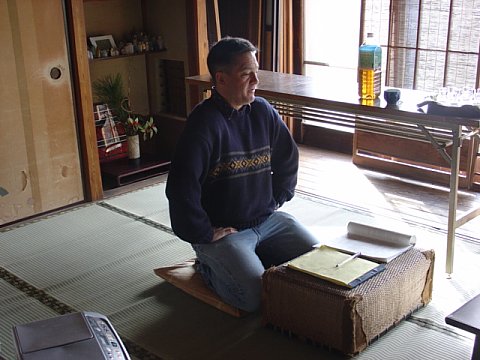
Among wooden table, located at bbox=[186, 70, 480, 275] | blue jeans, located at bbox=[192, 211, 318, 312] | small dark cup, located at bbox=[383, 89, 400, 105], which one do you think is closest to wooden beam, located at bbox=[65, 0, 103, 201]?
wooden table, located at bbox=[186, 70, 480, 275]

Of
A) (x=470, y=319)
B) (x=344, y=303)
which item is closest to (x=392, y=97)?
(x=344, y=303)

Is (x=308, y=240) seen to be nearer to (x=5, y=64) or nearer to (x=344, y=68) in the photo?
(x=5, y=64)

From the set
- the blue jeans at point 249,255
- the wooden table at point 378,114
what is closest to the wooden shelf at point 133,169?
the wooden table at point 378,114

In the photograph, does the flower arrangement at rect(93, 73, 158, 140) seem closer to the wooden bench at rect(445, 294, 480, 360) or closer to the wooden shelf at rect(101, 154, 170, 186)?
the wooden shelf at rect(101, 154, 170, 186)

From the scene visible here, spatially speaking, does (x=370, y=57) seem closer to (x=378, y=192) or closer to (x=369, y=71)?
(x=369, y=71)

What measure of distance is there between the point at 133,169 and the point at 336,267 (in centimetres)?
237

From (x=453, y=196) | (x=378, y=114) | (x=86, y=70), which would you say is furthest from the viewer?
(x=86, y=70)

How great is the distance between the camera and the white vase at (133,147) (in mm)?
4655

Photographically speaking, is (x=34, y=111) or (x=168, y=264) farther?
(x=34, y=111)

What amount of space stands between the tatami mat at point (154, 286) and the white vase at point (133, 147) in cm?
55

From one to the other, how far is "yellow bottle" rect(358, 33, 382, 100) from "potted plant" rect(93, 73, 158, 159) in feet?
6.34

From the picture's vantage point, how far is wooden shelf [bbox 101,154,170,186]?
4.48 metres

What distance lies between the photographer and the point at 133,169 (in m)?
4.55

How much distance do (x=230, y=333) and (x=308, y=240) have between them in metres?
0.53
